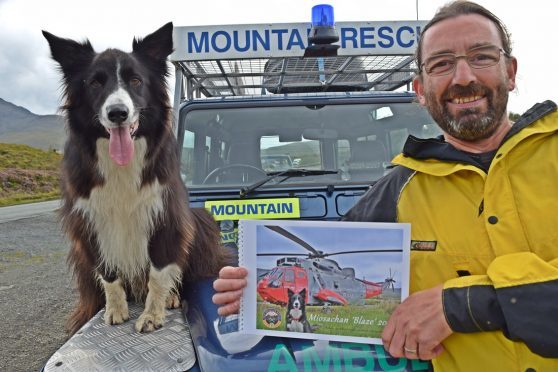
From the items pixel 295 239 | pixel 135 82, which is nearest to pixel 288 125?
pixel 135 82

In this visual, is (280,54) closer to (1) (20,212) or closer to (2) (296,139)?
(2) (296,139)

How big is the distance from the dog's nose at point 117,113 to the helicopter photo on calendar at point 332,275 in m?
0.86

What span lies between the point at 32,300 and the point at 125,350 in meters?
4.79

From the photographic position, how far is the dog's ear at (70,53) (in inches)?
86.7

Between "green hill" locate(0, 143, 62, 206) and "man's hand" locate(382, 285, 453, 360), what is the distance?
24.0m

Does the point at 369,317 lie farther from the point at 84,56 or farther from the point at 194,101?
the point at 194,101

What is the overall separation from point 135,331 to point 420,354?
115 centimetres

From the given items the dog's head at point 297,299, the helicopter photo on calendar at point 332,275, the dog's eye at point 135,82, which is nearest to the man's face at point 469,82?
the helicopter photo on calendar at point 332,275

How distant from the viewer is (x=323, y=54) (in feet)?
9.99

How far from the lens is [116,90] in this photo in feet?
6.66

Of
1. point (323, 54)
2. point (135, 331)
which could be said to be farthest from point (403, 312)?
point (323, 54)

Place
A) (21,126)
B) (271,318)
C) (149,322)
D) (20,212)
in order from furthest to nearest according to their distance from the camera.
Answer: (21,126) → (20,212) → (149,322) → (271,318)

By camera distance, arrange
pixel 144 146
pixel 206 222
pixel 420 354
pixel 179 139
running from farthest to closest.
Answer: pixel 179 139 < pixel 206 222 < pixel 144 146 < pixel 420 354

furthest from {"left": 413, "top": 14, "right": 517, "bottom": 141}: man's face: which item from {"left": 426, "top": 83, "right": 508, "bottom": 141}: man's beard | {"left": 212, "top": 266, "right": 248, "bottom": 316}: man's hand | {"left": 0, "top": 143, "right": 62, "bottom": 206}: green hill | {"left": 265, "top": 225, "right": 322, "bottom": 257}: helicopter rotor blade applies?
{"left": 0, "top": 143, "right": 62, "bottom": 206}: green hill
